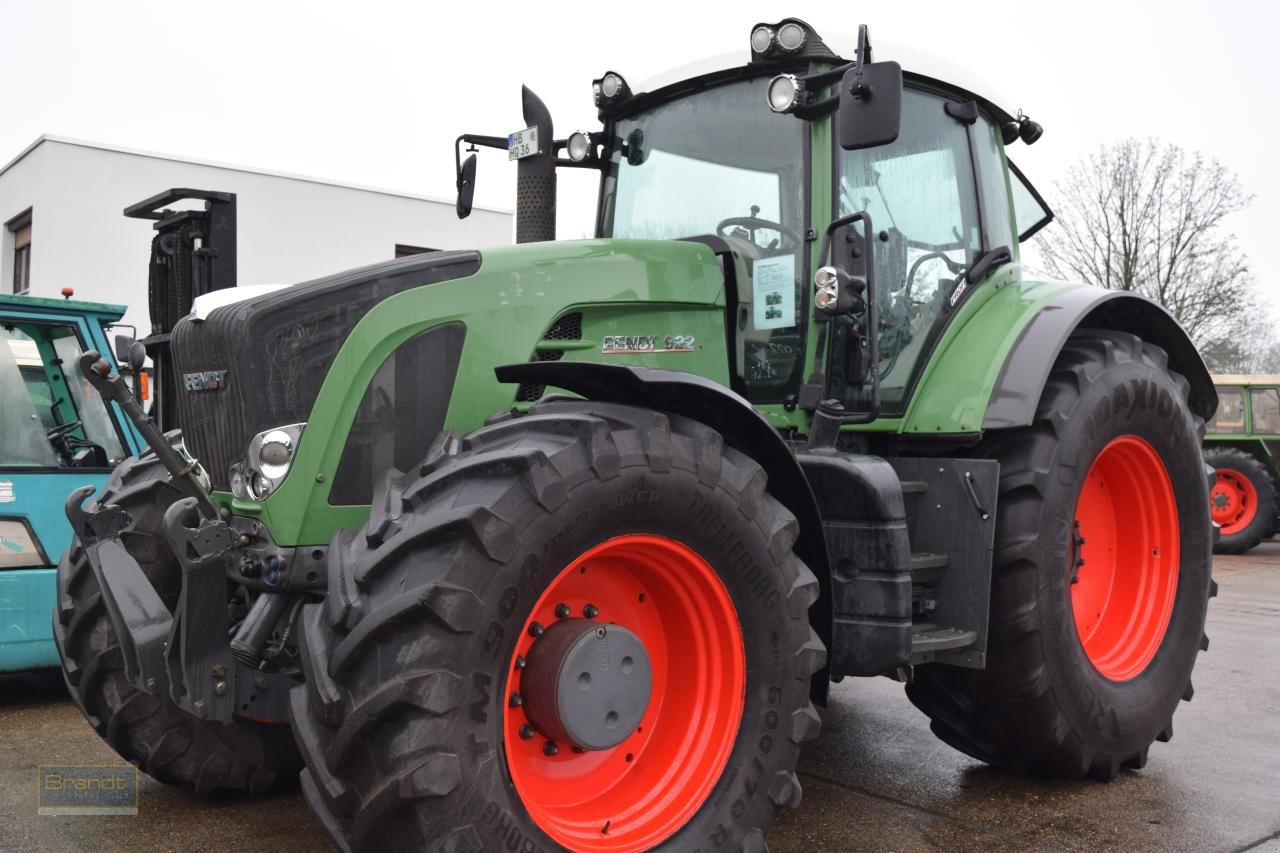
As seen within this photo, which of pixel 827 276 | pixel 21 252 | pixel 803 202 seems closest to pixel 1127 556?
pixel 827 276

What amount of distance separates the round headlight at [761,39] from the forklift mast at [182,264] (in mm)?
3164

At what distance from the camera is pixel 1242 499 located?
1352cm

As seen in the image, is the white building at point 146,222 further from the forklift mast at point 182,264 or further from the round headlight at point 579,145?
the round headlight at point 579,145

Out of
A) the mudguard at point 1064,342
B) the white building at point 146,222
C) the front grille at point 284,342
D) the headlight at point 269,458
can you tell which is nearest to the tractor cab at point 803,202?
the mudguard at point 1064,342

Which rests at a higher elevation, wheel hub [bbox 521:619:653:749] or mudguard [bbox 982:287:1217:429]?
mudguard [bbox 982:287:1217:429]

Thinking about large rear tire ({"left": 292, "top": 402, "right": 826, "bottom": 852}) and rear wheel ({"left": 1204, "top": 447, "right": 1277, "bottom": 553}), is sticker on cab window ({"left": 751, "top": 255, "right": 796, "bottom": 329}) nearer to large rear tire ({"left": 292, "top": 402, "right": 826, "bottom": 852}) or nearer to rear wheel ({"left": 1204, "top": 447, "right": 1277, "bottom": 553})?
large rear tire ({"left": 292, "top": 402, "right": 826, "bottom": 852})

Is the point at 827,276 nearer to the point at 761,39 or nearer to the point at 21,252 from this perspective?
the point at 761,39

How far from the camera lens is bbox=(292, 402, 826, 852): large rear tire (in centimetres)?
255

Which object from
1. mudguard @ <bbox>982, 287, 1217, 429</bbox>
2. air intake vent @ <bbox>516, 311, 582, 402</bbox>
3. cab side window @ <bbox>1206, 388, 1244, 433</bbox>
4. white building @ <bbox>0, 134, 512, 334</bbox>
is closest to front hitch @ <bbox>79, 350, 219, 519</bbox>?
air intake vent @ <bbox>516, 311, 582, 402</bbox>

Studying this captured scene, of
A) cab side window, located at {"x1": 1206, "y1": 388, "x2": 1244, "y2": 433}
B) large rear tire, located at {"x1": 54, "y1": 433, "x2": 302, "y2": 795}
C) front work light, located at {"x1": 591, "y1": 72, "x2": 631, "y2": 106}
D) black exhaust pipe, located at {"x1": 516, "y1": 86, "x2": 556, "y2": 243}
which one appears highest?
front work light, located at {"x1": 591, "y1": 72, "x2": 631, "y2": 106}

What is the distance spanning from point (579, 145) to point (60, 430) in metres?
3.37

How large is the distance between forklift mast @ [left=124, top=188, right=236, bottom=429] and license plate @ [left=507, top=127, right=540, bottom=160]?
2183 millimetres

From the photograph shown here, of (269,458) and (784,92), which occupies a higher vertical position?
(784,92)

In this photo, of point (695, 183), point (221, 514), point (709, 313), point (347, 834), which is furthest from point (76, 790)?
point (695, 183)
